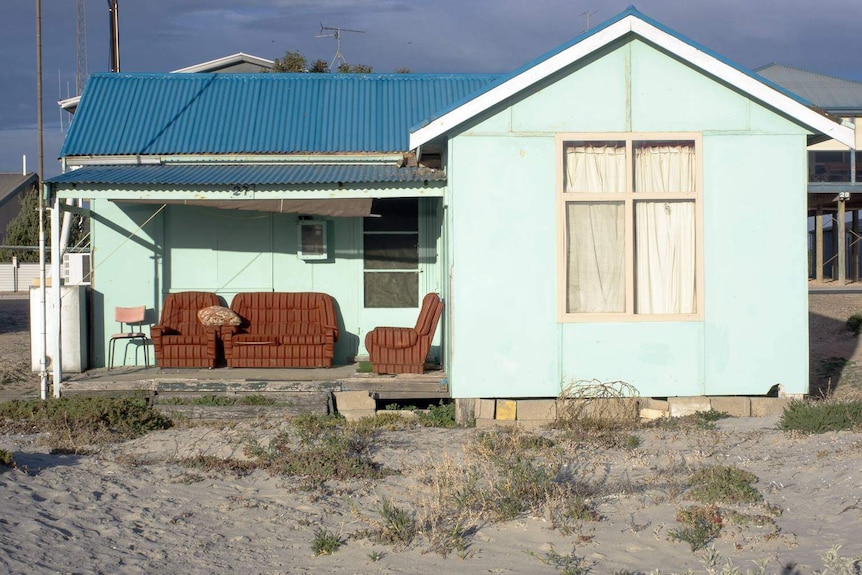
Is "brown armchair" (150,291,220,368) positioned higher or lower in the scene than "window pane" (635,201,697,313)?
lower

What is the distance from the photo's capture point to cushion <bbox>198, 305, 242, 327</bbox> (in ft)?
36.2

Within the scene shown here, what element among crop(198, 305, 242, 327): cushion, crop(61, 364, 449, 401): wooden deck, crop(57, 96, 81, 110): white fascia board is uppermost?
crop(57, 96, 81, 110): white fascia board

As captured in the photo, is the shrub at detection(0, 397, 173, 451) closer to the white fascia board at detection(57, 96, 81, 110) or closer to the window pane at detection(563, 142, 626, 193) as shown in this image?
the window pane at detection(563, 142, 626, 193)

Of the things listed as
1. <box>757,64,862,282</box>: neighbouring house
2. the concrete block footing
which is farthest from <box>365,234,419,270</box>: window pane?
<box>757,64,862,282</box>: neighbouring house

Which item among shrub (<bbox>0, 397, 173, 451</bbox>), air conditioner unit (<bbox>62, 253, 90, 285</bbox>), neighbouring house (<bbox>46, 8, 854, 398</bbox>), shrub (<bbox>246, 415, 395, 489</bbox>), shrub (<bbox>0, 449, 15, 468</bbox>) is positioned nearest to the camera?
shrub (<bbox>0, 449, 15, 468</bbox>)

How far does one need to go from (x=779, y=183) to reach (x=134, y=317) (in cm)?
761

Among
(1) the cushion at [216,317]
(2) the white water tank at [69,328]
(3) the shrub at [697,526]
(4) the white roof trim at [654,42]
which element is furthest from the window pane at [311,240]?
(3) the shrub at [697,526]

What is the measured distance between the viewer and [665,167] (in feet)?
30.5

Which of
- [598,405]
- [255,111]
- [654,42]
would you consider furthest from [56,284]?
[654,42]

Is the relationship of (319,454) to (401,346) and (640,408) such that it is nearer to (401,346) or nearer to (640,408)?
(401,346)

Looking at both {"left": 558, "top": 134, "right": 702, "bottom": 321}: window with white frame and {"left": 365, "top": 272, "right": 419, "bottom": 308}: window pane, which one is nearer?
{"left": 558, "top": 134, "right": 702, "bottom": 321}: window with white frame

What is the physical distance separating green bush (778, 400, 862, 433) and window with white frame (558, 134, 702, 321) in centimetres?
138

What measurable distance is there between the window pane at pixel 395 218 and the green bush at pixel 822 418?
5.31m

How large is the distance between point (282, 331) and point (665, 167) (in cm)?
511
